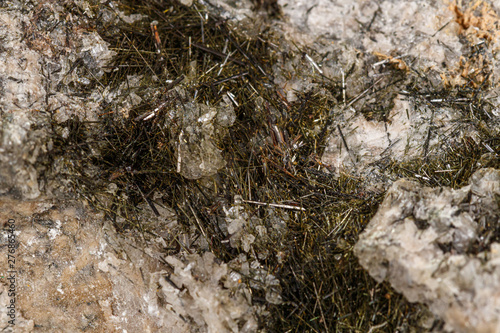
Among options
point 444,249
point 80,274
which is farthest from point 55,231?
point 444,249

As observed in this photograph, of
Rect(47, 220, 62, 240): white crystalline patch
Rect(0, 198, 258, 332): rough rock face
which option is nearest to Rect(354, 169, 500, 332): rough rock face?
Rect(0, 198, 258, 332): rough rock face

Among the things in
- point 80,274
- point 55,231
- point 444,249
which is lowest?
point 80,274

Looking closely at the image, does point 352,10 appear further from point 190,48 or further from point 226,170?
point 226,170

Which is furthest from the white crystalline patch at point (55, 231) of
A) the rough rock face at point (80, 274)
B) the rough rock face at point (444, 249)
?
the rough rock face at point (444, 249)

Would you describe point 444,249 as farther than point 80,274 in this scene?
No

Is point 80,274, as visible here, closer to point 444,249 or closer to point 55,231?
point 55,231

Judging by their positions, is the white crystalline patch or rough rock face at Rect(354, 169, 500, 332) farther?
the white crystalline patch

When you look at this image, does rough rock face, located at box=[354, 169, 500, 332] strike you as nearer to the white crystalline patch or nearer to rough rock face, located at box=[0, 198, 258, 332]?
rough rock face, located at box=[0, 198, 258, 332]

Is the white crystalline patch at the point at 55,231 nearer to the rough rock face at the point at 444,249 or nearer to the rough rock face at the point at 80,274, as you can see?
the rough rock face at the point at 80,274

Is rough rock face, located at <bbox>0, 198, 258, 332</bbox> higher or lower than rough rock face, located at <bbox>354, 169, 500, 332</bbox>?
lower
